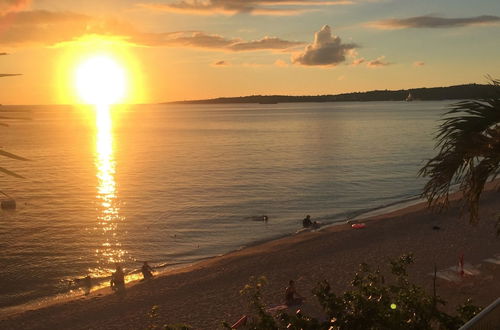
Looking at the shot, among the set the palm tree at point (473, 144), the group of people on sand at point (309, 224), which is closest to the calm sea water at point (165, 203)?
the group of people on sand at point (309, 224)

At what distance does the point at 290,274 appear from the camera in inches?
872

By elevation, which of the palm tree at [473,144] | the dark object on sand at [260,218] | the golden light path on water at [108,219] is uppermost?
the palm tree at [473,144]

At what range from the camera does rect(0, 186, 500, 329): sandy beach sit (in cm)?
1773

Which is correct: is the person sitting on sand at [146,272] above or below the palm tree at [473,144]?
below

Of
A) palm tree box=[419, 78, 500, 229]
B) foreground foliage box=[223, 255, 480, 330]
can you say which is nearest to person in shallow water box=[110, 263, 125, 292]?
foreground foliage box=[223, 255, 480, 330]

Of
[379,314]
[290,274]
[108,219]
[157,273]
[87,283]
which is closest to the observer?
[379,314]

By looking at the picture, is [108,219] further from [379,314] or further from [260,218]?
[379,314]

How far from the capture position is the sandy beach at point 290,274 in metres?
17.7


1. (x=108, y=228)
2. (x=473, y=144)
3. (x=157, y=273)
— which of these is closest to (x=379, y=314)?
(x=473, y=144)

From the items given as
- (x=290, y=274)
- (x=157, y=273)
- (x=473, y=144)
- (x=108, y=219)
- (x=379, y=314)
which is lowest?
(x=108, y=219)

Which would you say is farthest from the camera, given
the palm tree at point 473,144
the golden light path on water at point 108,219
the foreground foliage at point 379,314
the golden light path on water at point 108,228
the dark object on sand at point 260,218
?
the dark object on sand at point 260,218

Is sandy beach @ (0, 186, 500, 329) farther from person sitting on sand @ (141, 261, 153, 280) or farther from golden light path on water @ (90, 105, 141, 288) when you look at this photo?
golden light path on water @ (90, 105, 141, 288)

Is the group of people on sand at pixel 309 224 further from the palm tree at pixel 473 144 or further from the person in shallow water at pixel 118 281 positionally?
the palm tree at pixel 473 144

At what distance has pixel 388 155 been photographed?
7181cm
